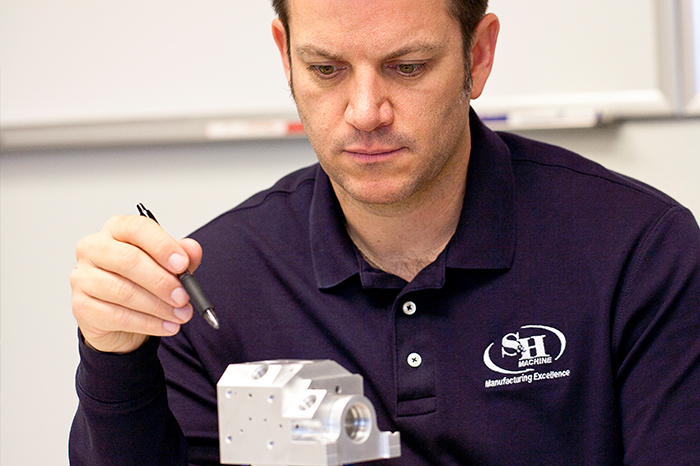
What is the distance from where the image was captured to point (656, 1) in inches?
62.1

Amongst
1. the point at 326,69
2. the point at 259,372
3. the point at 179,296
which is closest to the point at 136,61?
the point at 326,69

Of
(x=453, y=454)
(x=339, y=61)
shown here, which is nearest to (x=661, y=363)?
(x=453, y=454)

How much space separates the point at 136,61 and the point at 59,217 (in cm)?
44

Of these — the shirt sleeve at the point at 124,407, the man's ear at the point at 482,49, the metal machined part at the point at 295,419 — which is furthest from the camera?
the man's ear at the point at 482,49

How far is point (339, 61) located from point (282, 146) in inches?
30.8

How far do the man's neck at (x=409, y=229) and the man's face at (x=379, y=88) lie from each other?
0.11 m

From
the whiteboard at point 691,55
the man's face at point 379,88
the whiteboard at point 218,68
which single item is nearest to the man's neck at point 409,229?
the man's face at point 379,88

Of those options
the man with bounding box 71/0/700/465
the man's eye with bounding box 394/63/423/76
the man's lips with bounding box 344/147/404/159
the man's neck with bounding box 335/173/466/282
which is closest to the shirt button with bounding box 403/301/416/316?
the man with bounding box 71/0/700/465

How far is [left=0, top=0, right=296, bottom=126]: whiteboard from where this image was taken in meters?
1.79

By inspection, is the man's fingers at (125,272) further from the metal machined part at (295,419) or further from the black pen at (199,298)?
the metal machined part at (295,419)

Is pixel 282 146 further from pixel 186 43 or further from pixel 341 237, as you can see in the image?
pixel 341 237

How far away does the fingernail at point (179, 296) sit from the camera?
866mm

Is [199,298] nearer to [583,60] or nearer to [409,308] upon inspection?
[409,308]

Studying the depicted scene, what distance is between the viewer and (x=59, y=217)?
6.38 ft
